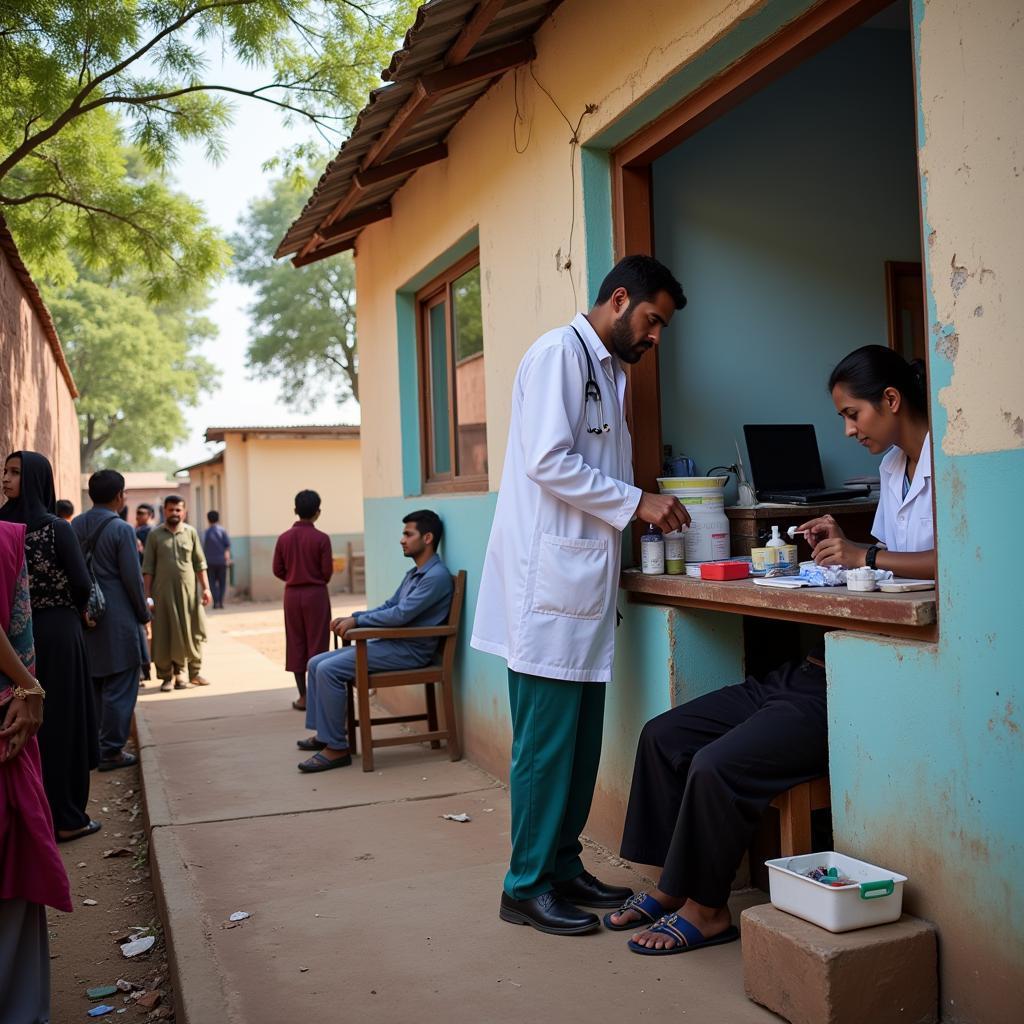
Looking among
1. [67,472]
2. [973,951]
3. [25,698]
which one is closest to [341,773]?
[25,698]

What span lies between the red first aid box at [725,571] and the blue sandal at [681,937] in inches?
43.3

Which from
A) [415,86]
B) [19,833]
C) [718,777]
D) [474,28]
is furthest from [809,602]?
[415,86]

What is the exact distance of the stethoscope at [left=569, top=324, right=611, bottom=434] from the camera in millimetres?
3635

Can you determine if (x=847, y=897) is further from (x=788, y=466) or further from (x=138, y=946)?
(x=138, y=946)

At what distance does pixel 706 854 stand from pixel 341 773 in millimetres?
3406

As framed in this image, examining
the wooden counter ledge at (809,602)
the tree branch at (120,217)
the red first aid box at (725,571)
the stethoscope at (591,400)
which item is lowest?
the wooden counter ledge at (809,602)

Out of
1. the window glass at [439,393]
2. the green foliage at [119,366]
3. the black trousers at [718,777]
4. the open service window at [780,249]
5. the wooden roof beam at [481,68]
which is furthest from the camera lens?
the green foliage at [119,366]

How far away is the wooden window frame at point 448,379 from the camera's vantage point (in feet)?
21.0

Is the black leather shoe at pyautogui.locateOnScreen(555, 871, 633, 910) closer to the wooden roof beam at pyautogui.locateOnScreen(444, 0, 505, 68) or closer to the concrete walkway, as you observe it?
the concrete walkway

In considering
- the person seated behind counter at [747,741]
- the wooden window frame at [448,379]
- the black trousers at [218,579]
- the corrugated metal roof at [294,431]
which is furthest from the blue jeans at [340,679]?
the corrugated metal roof at [294,431]

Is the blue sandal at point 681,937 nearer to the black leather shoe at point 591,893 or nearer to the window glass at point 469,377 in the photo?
the black leather shoe at point 591,893

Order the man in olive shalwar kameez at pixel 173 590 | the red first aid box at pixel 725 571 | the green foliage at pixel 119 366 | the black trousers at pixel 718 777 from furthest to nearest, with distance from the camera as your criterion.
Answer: the green foliage at pixel 119 366
the man in olive shalwar kameez at pixel 173 590
the red first aid box at pixel 725 571
the black trousers at pixel 718 777

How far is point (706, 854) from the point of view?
3188mm

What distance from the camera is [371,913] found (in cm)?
388
